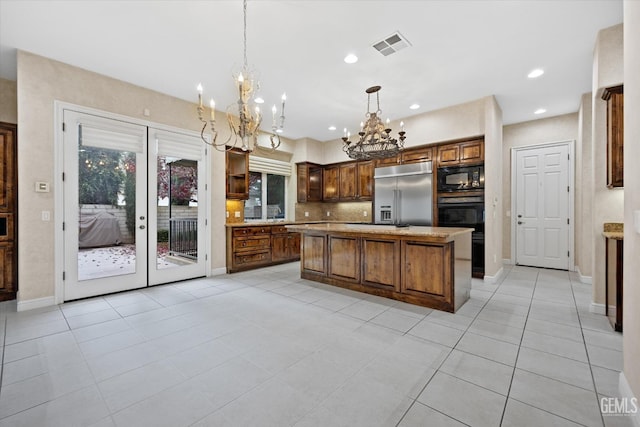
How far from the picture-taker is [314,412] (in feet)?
5.28

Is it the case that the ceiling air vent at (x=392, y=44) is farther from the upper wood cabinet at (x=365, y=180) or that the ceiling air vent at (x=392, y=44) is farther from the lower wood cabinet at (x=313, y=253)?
the upper wood cabinet at (x=365, y=180)

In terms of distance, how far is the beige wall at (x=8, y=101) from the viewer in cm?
377

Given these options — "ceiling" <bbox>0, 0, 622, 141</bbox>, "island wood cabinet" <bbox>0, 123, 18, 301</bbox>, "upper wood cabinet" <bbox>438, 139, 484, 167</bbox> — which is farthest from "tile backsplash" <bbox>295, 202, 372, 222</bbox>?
"island wood cabinet" <bbox>0, 123, 18, 301</bbox>

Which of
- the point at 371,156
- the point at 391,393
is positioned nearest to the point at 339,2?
the point at 371,156

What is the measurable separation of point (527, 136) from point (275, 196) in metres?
5.89

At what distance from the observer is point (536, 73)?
12.6ft

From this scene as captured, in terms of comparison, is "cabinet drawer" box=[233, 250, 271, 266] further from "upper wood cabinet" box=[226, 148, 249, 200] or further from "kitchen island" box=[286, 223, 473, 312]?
"kitchen island" box=[286, 223, 473, 312]

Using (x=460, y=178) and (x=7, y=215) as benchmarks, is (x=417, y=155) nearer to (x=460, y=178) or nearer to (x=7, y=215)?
(x=460, y=178)

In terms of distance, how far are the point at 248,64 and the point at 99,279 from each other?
3.58 meters

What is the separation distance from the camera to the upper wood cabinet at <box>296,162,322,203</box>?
717 centimetres

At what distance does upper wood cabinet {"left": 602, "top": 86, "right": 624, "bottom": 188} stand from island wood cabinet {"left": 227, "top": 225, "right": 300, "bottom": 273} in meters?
5.17

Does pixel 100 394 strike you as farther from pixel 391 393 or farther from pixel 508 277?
pixel 508 277

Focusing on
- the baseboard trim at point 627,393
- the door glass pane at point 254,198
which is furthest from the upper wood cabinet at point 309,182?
the baseboard trim at point 627,393

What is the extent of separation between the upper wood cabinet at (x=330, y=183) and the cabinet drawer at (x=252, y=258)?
243 cm
